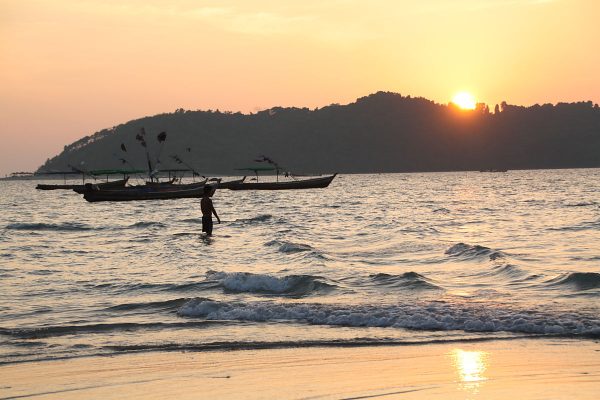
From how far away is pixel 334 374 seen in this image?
10.5 m

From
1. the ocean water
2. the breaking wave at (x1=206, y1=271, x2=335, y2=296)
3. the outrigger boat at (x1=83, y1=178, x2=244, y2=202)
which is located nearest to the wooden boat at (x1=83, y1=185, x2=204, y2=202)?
the outrigger boat at (x1=83, y1=178, x2=244, y2=202)

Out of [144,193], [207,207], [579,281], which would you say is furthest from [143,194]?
[579,281]

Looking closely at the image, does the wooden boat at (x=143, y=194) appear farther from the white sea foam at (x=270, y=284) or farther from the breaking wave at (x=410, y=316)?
the breaking wave at (x=410, y=316)

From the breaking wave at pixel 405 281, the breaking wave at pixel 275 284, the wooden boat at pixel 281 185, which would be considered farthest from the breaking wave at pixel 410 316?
the wooden boat at pixel 281 185

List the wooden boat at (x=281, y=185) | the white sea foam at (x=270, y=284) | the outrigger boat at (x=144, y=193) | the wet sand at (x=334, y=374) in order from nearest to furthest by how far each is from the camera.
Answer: the wet sand at (x=334, y=374) → the white sea foam at (x=270, y=284) → the outrigger boat at (x=144, y=193) → the wooden boat at (x=281, y=185)

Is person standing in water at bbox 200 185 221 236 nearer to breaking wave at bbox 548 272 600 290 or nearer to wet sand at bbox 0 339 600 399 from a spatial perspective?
breaking wave at bbox 548 272 600 290

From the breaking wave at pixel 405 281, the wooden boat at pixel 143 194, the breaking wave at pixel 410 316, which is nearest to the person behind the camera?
the breaking wave at pixel 410 316

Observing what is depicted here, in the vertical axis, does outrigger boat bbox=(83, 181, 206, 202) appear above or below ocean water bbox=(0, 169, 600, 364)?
above

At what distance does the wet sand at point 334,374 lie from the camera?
374 inches

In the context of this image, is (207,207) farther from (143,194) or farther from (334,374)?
(143,194)

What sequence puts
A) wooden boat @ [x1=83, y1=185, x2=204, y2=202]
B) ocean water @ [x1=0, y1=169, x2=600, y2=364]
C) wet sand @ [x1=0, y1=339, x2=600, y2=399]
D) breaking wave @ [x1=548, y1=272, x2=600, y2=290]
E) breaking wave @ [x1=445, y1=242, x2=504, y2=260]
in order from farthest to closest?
1. wooden boat @ [x1=83, y1=185, x2=204, y2=202]
2. breaking wave @ [x1=445, y1=242, x2=504, y2=260]
3. breaking wave @ [x1=548, y1=272, x2=600, y2=290]
4. ocean water @ [x1=0, y1=169, x2=600, y2=364]
5. wet sand @ [x1=0, y1=339, x2=600, y2=399]

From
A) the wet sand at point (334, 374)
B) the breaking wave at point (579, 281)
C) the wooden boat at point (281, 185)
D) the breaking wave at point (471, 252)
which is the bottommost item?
the breaking wave at point (471, 252)

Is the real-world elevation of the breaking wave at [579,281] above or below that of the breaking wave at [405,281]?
above

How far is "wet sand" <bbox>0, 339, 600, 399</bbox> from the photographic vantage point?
31.2ft
